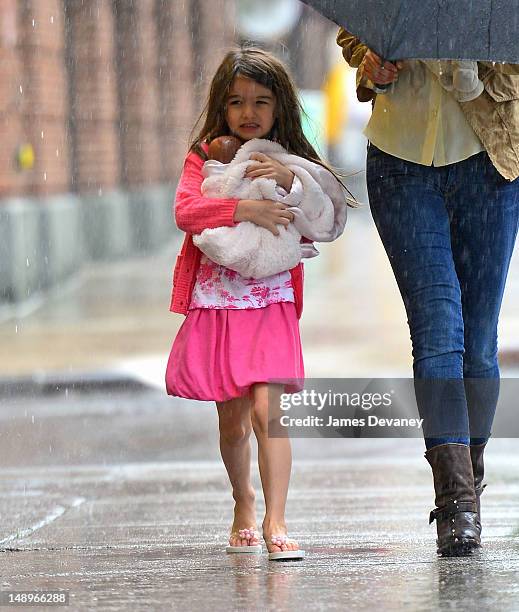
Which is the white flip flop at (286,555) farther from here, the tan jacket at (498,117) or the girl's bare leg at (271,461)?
the tan jacket at (498,117)

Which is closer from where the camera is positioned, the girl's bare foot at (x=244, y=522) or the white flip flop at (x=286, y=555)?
the white flip flop at (x=286, y=555)

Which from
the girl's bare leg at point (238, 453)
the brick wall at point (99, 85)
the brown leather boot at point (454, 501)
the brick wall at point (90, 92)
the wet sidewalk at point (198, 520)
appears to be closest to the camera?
the wet sidewalk at point (198, 520)

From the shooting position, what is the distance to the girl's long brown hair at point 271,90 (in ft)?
17.0

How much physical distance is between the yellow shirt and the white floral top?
55 centimetres

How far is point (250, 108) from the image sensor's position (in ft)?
17.1

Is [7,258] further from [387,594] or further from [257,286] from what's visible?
[387,594]

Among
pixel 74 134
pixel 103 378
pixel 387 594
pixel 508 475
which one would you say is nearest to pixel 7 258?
pixel 103 378

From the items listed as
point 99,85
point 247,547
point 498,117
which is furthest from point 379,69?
point 99,85

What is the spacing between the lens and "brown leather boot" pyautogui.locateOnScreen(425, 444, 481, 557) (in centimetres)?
485

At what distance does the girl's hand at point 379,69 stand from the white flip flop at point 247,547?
1500 millimetres

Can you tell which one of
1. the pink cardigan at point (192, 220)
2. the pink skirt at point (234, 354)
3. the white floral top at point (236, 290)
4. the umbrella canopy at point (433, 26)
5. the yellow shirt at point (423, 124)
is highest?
the umbrella canopy at point (433, 26)

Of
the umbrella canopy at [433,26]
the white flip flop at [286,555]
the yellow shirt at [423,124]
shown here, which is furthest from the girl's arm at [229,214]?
the white flip flop at [286,555]

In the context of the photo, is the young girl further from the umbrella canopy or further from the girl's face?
the umbrella canopy

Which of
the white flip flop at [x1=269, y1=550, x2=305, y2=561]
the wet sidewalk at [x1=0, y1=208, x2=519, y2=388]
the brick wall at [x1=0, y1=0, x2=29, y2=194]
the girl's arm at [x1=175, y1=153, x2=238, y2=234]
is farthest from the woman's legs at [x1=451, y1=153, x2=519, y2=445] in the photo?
the brick wall at [x1=0, y1=0, x2=29, y2=194]
